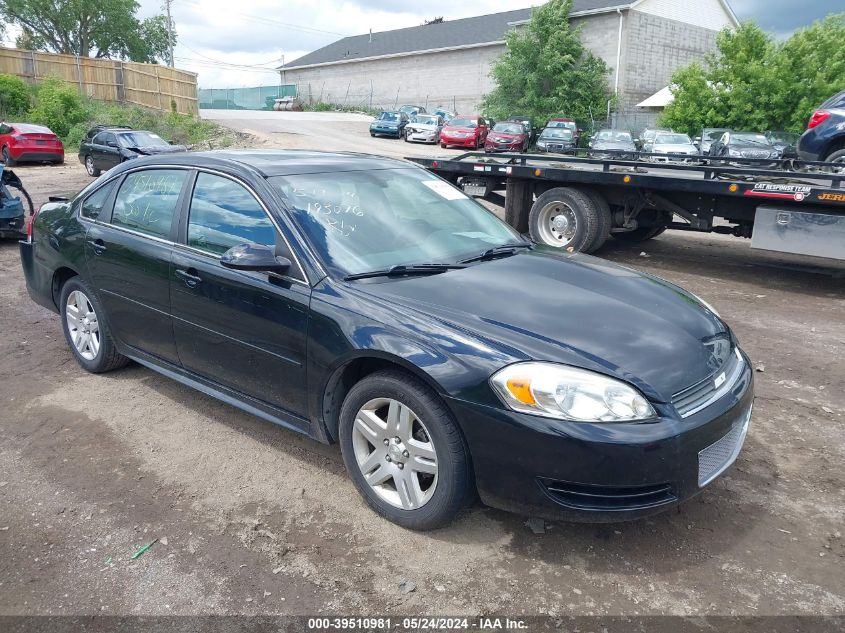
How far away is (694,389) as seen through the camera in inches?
116

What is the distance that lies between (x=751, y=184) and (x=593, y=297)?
520 centimetres

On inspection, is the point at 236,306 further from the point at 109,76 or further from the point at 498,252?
the point at 109,76

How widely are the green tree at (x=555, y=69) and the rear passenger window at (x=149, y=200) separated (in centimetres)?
3684

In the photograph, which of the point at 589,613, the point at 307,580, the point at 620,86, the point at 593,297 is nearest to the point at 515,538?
the point at 589,613

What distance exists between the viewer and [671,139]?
87.7 ft

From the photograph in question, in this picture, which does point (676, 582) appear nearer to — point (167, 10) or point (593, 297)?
point (593, 297)

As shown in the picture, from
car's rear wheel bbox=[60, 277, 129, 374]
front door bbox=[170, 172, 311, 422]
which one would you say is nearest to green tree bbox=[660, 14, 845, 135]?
car's rear wheel bbox=[60, 277, 129, 374]

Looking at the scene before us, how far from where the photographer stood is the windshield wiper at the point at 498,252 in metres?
3.78

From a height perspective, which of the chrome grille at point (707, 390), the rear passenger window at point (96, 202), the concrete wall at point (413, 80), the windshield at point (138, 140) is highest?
the concrete wall at point (413, 80)

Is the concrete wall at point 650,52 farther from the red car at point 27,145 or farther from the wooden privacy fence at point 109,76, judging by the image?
the red car at point 27,145

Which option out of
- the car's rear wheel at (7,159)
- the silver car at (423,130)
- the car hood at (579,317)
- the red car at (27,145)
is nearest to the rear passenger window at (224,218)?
the car hood at (579,317)

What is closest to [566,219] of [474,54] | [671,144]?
[671,144]

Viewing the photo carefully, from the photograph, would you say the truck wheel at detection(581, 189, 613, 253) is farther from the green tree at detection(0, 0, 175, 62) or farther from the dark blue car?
the green tree at detection(0, 0, 175, 62)

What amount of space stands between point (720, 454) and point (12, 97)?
35890 mm
